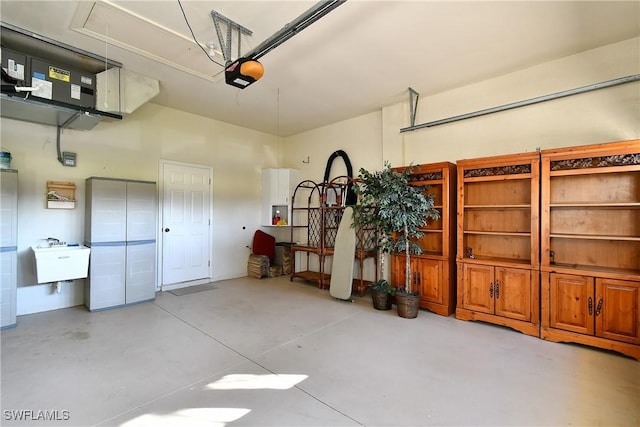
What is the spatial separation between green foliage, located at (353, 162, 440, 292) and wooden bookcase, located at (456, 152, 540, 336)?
0.50 m

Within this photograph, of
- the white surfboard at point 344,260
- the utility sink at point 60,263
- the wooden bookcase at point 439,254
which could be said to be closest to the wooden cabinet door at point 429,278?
the wooden bookcase at point 439,254

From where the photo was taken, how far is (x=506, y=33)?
9.88ft

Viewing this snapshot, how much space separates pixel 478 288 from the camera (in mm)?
3689

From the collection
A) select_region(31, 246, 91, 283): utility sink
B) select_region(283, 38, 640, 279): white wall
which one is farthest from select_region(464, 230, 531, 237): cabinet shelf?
select_region(31, 246, 91, 283): utility sink

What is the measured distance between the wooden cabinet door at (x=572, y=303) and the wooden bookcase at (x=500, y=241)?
15 centimetres

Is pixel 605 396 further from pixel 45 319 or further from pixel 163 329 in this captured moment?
pixel 45 319

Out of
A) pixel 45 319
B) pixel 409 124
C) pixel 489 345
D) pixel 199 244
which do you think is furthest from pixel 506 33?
pixel 45 319

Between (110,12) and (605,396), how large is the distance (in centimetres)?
530

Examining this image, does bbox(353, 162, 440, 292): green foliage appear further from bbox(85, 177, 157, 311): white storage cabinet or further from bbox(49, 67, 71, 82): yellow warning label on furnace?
bbox(49, 67, 71, 82): yellow warning label on furnace

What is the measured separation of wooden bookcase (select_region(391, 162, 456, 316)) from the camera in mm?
3945

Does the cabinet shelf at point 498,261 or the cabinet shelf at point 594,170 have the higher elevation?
the cabinet shelf at point 594,170

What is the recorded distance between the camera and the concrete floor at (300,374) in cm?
200

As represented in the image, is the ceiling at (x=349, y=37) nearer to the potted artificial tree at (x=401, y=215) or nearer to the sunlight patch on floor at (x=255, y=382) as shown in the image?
the potted artificial tree at (x=401, y=215)

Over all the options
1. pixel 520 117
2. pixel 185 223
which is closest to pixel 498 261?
pixel 520 117
